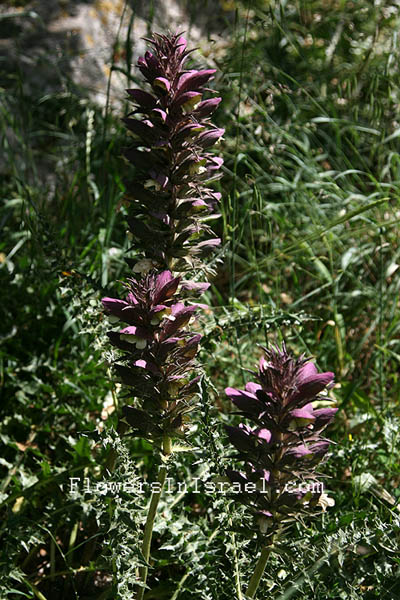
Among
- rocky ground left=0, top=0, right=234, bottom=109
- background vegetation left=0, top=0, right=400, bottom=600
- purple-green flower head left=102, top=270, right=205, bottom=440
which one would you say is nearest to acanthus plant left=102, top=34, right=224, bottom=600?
purple-green flower head left=102, top=270, right=205, bottom=440

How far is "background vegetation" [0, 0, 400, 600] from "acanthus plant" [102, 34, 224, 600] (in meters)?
0.13

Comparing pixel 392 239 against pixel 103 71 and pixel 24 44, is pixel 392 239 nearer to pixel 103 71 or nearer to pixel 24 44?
pixel 103 71

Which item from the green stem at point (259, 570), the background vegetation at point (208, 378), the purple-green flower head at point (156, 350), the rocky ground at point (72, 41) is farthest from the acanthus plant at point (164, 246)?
the rocky ground at point (72, 41)

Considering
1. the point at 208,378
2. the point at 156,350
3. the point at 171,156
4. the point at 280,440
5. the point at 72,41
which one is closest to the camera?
the point at 280,440

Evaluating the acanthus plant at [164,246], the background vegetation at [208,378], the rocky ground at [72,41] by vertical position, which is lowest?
the background vegetation at [208,378]

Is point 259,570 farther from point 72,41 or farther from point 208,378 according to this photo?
point 72,41

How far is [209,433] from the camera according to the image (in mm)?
1616

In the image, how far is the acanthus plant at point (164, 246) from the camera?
1.45 m

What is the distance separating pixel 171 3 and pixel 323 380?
14.3ft

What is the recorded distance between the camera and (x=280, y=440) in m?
1.35

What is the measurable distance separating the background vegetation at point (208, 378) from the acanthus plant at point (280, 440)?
0.10m

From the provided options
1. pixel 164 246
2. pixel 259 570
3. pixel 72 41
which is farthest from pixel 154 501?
pixel 72 41

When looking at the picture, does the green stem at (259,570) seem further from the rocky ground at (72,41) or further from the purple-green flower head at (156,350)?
the rocky ground at (72,41)

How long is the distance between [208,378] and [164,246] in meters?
0.40
